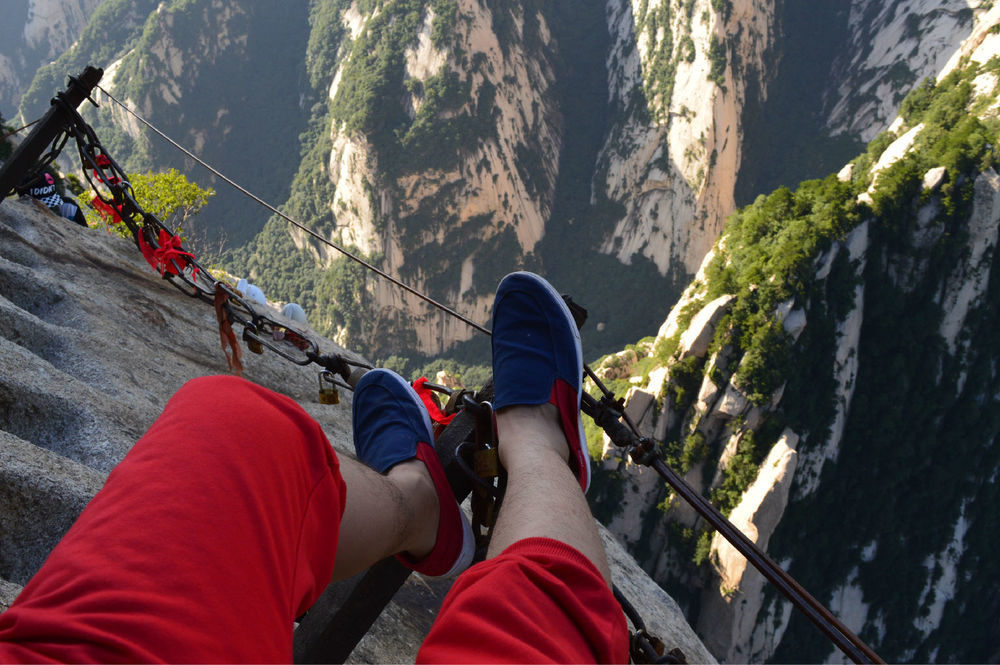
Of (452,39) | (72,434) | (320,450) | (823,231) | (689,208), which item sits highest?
(452,39)

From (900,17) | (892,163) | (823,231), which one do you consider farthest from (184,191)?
(900,17)

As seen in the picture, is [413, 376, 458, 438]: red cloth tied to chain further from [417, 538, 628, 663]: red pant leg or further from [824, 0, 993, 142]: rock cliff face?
[824, 0, 993, 142]: rock cliff face

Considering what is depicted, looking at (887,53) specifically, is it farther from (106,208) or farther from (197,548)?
(197,548)

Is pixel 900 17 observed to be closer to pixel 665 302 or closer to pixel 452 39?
pixel 665 302

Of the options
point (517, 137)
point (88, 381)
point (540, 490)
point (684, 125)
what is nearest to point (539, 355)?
point (540, 490)

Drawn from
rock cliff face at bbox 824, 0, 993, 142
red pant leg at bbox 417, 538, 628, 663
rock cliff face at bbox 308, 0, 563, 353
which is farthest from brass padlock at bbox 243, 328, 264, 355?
rock cliff face at bbox 824, 0, 993, 142

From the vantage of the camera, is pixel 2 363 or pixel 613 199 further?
pixel 613 199
